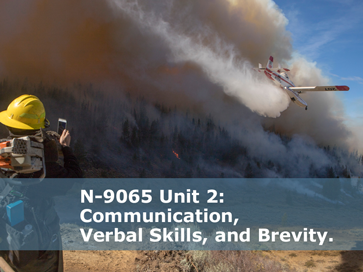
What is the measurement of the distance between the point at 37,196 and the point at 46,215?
0.28 meters

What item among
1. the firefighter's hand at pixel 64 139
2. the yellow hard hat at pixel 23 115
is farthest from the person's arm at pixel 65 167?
the yellow hard hat at pixel 23 115

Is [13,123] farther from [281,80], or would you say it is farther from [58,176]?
[281,80]

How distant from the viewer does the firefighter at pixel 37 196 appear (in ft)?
9.66

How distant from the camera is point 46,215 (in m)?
3.14

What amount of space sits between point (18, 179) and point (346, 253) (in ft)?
44.1

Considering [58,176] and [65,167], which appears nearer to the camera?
[58,176]

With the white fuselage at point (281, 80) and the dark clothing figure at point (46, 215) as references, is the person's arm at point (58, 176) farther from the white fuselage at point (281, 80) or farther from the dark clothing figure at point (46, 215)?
the white fuselage at point (281, 80)

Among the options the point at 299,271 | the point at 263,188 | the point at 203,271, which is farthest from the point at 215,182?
the point at 203,271
